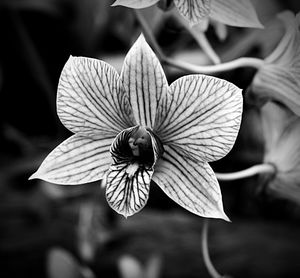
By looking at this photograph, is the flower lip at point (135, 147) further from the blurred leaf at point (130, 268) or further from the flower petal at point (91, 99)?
the blurred leaf at point (130, 268)

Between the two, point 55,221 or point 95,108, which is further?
point 55,221

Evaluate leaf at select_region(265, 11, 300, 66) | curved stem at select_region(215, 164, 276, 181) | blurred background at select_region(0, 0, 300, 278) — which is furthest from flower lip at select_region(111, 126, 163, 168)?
blurred background at select_region(0, 0, 300, 278)

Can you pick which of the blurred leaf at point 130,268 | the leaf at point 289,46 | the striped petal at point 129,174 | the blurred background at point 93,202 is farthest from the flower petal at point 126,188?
the blurred leaf at point 130,268

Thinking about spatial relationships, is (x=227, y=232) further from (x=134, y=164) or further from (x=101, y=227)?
(x=134, y=164)

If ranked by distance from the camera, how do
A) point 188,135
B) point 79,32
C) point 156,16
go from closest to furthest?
point 188,135
point 156,16
point 79,32

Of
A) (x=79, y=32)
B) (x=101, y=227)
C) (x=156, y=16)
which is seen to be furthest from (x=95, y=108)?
(x=79, y=32)

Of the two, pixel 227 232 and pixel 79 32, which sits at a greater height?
pixel 79 32
